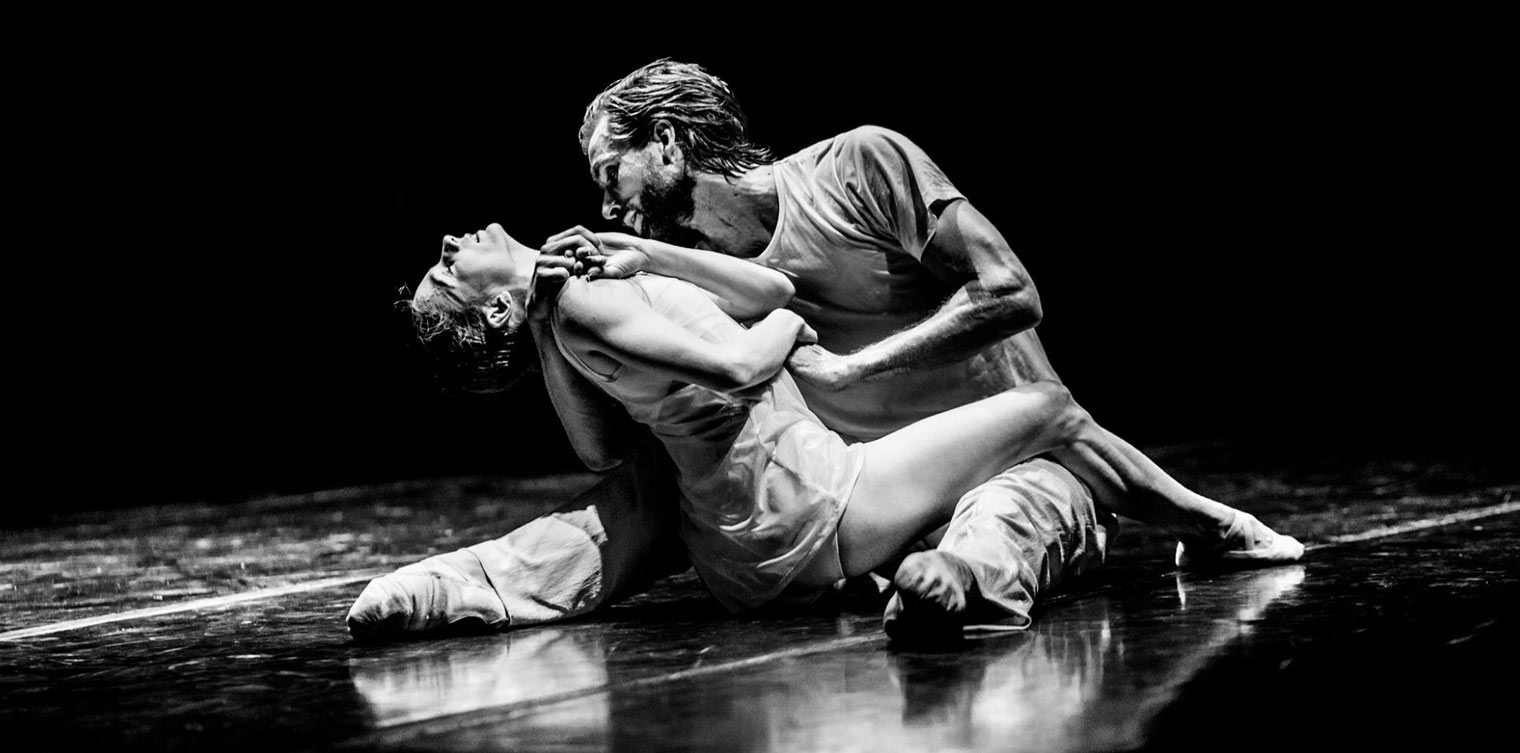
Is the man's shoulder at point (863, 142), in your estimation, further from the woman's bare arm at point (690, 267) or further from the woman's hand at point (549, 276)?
the woman's hand at point (549, 276)

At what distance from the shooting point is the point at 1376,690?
1910mm

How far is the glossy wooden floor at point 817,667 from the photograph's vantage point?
5.86 feet

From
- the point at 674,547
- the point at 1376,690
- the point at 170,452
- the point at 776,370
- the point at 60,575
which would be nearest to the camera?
the point at 1376,690

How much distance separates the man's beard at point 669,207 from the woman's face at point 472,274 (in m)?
0.28

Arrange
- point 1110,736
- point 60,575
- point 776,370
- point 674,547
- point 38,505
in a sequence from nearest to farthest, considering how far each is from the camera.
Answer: point 1110,736
point 776,370
point 674,547
point 60,575
point 38,505

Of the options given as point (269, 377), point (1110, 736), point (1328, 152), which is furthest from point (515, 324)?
point (1328, 152)

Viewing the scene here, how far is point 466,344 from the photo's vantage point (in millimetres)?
2664

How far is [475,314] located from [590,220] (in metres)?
3.24

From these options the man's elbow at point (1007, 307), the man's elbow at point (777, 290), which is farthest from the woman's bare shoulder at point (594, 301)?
the man's elbow at point (1007, 307)

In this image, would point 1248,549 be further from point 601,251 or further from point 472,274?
point 472,274

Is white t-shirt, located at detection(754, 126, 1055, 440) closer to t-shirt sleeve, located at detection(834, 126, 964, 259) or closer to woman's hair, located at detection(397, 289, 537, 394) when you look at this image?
t-shirt sleeve, located at detection(834, 126, 964, 259)

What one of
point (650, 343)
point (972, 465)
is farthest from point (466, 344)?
point (972, 465)

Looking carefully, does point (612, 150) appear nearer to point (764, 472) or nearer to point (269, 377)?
point (764, 472)

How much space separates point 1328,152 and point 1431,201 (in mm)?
541
